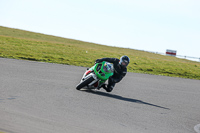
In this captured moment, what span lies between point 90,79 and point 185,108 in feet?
9.98

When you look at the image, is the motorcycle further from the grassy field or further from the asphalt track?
the grassy field

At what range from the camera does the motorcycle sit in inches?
421

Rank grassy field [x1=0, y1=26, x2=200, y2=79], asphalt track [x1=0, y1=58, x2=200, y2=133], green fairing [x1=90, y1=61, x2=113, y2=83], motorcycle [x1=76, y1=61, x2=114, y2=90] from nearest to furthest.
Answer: asphalt track [x1=0, y1=58, x2=200, y2=133] → motorcycle [x1=76, y1=61, x2=114, y2=90] → green fairing [x1=90, y1=61, x2=113, y2=83] → grassy field [x1=0, y1=26, x2=200, y2=79]

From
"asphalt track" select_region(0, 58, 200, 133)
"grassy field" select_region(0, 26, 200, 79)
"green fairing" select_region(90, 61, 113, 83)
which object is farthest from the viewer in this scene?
"grassy field" select_region(0, 26, 200, 79)

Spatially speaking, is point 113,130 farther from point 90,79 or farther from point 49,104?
point 90,79

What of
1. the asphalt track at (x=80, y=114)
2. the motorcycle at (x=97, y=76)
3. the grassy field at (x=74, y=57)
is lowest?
the grassy field at (x=74, y=57)

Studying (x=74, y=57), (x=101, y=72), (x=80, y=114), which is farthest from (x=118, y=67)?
(x=74, y=57)

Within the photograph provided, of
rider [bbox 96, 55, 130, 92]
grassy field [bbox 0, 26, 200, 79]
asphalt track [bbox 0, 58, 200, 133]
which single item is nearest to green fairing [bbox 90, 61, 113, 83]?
rider [bbox 96, 55, 130, 92]

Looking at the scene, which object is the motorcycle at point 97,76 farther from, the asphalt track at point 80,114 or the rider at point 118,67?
the asphalt track at point 80,114

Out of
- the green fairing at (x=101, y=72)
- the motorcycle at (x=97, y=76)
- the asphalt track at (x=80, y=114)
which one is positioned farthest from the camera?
the green fairing at (x=101, y=72)

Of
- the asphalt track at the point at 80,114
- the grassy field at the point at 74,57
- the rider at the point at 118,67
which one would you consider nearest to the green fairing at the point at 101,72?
the rider at the point at 118,67

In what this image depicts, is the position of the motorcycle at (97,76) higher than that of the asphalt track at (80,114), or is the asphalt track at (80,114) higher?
the motorcycle at (97,76)

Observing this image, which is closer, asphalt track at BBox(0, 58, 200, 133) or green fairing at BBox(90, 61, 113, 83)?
asphalt track at BBox(0, 58, 200, 133)

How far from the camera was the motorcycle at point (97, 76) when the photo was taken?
421 inches
